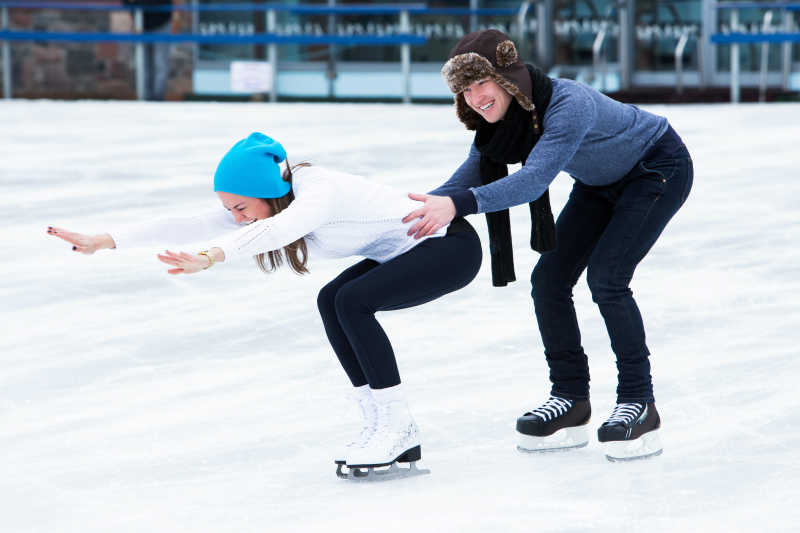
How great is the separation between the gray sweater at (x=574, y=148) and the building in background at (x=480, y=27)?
10.2 m

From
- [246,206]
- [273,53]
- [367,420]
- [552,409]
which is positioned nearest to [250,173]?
[246,206]

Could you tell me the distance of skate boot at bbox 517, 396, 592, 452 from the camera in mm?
3410

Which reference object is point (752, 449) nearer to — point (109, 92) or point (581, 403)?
point (581, 403)

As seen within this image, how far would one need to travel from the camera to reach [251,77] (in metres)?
13.3

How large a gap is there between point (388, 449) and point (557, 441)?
1.74ft

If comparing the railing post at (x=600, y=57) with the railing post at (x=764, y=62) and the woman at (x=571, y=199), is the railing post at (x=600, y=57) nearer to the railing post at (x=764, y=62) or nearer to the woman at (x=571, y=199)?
the railing post at (x=764, y=62)

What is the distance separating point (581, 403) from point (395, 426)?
0.61 metres

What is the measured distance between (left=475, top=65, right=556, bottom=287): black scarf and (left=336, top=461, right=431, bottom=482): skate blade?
57cm

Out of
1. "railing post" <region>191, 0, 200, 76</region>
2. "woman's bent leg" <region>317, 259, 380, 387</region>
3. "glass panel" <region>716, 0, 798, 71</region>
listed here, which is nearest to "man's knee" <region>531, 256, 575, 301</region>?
"woman's bent leg" <region>317, 259, 380, 387</region>

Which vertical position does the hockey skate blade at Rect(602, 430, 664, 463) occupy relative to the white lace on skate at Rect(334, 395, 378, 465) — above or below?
below

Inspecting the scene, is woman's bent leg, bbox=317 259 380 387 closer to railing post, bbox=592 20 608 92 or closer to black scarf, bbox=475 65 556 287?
black scarf, bbox=475 65 556 287

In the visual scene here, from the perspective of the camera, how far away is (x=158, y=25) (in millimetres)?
14406

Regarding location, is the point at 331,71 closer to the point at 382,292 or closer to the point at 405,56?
the point at 405,56

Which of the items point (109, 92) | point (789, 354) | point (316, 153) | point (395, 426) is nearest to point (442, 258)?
point (395, 426)
